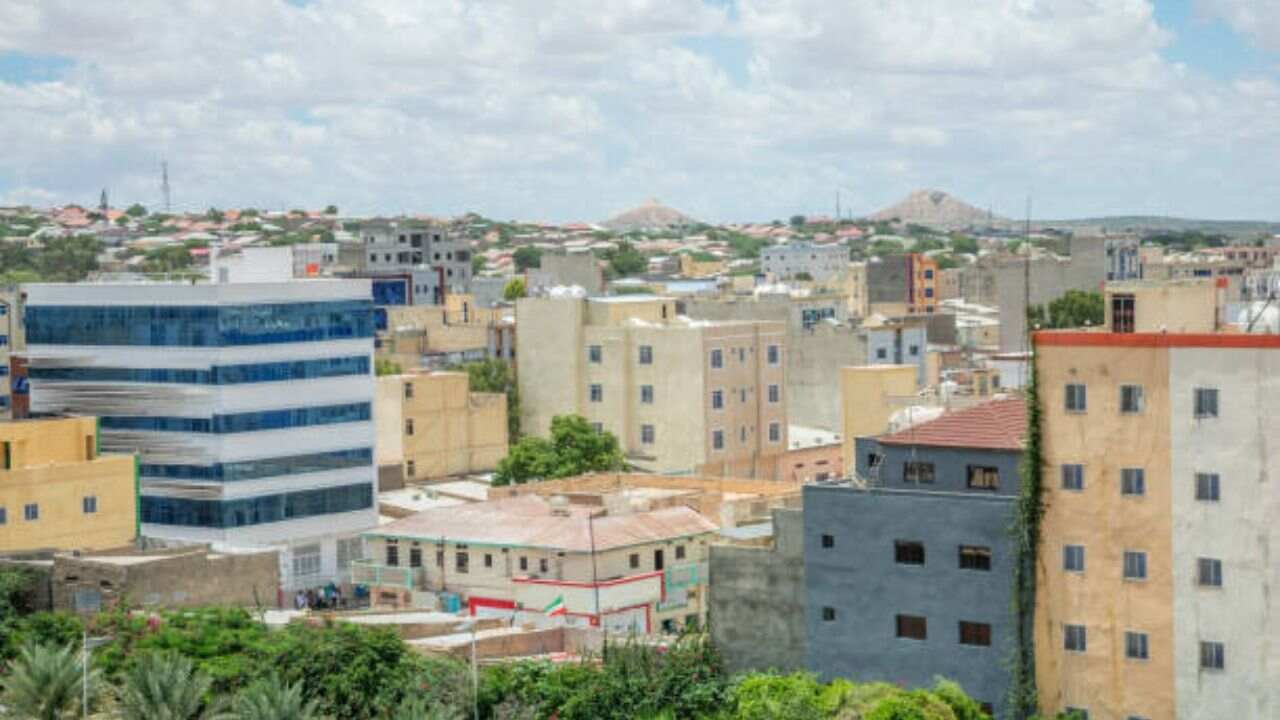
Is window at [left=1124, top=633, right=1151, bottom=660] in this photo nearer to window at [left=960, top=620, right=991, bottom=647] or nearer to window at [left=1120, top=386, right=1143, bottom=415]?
window at [left=960, top=620, right=991, bottom=647]

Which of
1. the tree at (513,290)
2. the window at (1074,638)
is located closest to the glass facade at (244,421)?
the window at (1074,638)

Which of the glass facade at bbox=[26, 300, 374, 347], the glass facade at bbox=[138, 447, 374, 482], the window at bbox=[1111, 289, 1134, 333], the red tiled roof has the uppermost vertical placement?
the window at bbox=[1111, 289, 1134, 333]

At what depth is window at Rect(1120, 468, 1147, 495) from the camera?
42.7 m

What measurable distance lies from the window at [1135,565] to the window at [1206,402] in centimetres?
307

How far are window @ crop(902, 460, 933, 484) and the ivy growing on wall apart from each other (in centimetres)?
292

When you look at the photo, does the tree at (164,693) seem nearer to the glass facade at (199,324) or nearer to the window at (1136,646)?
the window at (1136,646)

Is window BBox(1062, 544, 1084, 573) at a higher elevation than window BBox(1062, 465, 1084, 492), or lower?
lower

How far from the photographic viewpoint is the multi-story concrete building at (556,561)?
5619 cm

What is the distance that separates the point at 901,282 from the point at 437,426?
8060cm

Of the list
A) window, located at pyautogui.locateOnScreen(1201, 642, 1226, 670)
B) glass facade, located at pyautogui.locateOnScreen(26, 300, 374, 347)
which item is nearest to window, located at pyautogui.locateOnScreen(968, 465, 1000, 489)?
window, located at pyautogui.locateOnScreen(1201, 642, 1226, 670)

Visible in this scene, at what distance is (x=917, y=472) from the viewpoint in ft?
152

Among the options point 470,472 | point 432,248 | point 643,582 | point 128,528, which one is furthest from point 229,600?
point 432,248

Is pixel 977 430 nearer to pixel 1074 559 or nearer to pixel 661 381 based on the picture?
pixel 1074 559

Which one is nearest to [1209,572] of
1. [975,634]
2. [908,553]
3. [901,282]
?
[975,634]
